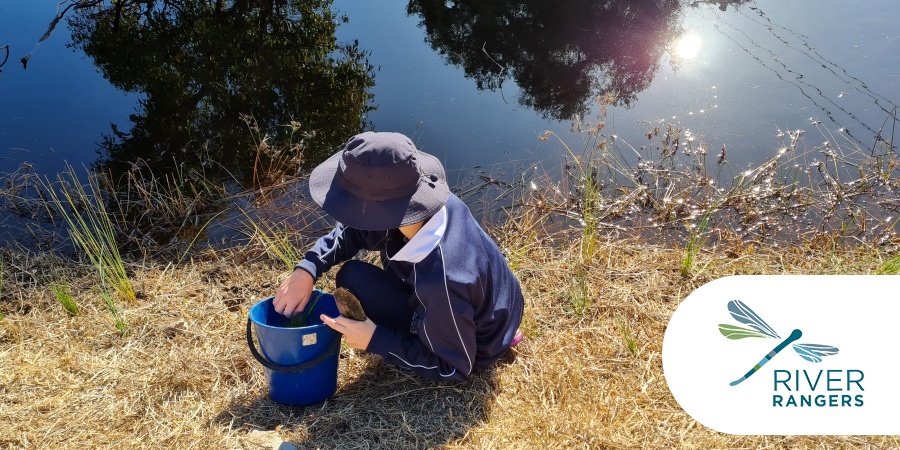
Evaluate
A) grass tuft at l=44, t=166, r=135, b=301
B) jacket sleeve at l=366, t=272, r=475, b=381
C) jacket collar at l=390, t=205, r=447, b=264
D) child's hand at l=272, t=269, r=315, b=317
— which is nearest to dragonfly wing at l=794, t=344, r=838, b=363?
jacket sleeve at l=366, t=272, r=475, b=381

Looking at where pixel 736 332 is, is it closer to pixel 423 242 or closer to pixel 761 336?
pixel 761 336

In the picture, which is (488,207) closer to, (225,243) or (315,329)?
(225,243)

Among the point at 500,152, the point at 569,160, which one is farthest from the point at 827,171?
the point at 500,152

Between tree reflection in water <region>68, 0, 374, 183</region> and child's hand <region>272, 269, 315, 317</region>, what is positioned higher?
tree reflection in water <region>68, 0, 374, 183</region>

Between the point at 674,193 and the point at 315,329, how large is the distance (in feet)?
8.10

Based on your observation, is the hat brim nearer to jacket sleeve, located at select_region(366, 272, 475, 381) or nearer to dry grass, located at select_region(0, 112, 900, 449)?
jacket sleeve, located at select_region(366, 272, 475, 381)

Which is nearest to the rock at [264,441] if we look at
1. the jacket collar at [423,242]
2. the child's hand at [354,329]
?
the child's hand at [354,329]

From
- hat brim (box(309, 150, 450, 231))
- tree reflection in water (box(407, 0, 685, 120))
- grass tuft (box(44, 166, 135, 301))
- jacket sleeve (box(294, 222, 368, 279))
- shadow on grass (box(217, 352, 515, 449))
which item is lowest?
shadow on grass (box(217, 352, 515, 449))

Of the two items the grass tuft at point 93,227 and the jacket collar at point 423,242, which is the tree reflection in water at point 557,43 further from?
the jacket collar at point 423,242

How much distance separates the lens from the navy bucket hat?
198 centimetres

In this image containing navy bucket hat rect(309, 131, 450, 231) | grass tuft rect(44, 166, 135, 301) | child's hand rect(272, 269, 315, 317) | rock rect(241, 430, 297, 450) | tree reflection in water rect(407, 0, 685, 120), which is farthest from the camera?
tree reflection in water rect(407, 0, 685, 120)

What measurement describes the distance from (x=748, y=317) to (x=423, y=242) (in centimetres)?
124

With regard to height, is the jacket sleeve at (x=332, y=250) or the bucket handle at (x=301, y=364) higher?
the jacket sleeve at (x=332, y=250)

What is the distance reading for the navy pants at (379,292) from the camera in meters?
2.40
